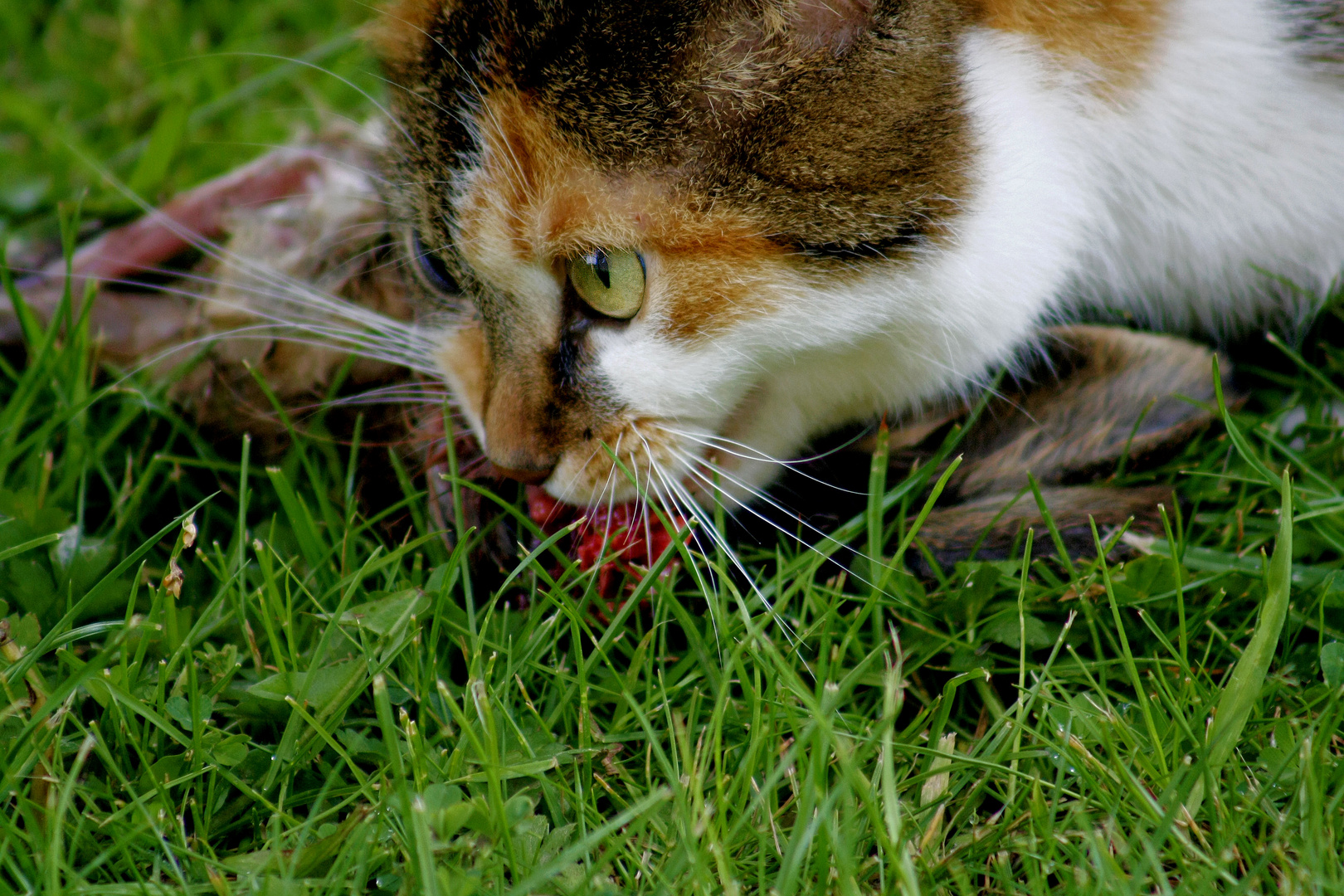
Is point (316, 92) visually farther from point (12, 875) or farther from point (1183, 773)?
point (1183, 773)

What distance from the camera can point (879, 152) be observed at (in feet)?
3.50

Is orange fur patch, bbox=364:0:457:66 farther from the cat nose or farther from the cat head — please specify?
the cat nose

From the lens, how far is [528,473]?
1185mm

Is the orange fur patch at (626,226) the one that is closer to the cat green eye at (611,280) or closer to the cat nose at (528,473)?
the cat green eye at (611,280)

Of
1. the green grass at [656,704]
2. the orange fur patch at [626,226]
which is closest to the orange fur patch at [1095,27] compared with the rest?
the orange fur patch at [626,226]

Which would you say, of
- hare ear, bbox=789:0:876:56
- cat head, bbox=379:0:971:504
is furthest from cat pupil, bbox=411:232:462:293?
hare ear, bbox=789:0:876:56

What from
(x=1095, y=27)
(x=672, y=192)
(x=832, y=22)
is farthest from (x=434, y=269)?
(x=1095, y=27)

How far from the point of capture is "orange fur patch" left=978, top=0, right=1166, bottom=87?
1131mm

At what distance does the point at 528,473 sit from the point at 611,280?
0.23 metres

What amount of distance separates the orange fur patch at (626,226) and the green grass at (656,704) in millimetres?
252

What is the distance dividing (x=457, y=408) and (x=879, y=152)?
630 millimetres

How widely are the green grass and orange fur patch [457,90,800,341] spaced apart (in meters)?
0.25

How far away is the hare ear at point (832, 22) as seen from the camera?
1055 mm

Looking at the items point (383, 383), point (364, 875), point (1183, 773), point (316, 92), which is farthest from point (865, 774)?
point (316, 92)
